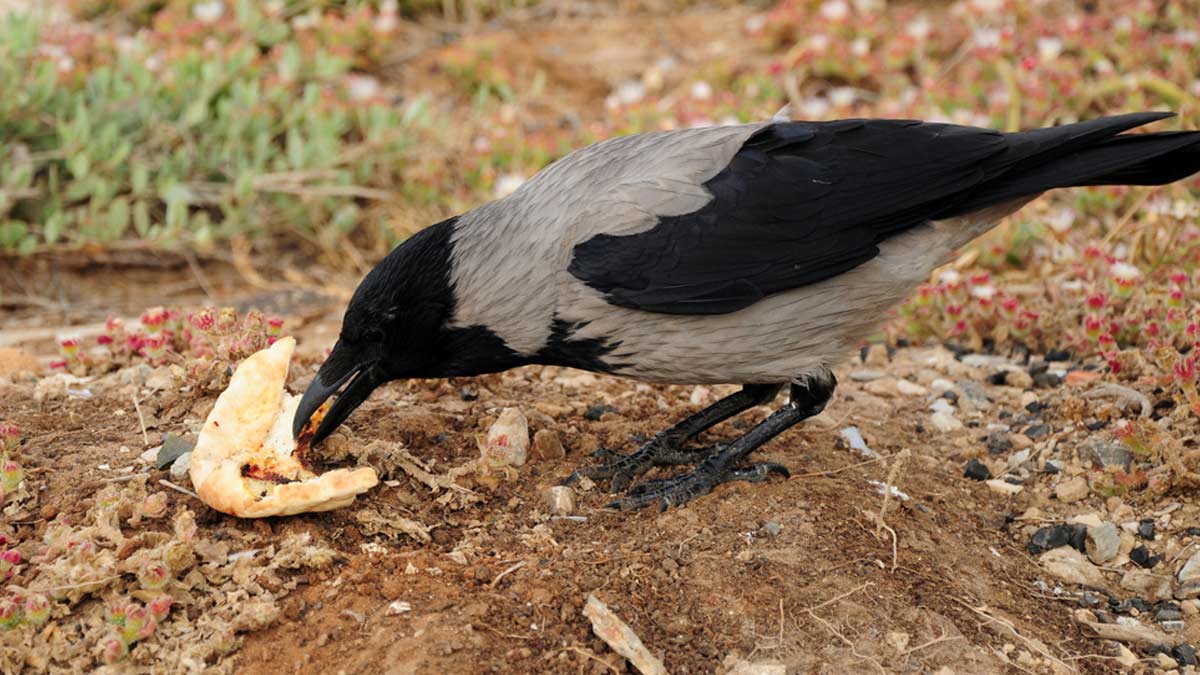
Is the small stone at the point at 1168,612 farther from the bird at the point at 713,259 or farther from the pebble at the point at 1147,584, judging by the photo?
the bird at the point at 713,259

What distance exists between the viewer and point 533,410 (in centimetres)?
493

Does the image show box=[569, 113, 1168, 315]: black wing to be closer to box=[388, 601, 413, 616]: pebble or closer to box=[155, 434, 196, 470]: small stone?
box=[388, 601, 413, 616]: pebble

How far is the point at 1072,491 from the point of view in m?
4.61

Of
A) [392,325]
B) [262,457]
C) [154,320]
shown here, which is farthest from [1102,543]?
[154,320]

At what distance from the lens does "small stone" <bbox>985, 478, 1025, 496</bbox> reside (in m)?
4.67

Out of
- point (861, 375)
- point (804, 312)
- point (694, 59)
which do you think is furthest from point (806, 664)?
point (694, 59)

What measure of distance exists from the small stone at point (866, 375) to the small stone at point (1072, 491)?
45.5 inches

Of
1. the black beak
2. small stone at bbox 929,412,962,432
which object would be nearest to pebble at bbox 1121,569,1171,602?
small stone at bbox 929,412,962,432

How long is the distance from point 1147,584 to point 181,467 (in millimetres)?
3145

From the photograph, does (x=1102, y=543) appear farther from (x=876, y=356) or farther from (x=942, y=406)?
(x=876, y=356)

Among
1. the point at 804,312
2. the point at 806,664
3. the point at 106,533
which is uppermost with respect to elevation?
the point at 804,312

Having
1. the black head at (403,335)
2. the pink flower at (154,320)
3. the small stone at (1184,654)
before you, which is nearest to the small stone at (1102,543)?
the small stone at (1184,654)

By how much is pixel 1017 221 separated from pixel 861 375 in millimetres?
1651

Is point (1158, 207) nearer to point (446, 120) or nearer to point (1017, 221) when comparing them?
point (1017, 221)
